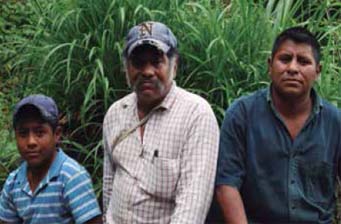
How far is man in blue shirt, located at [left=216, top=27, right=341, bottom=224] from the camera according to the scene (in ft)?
12.0

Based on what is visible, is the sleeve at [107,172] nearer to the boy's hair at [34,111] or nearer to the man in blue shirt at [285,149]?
the boy's hair at [34,111]

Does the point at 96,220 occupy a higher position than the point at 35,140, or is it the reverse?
the point at 35,140

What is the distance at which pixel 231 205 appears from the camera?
368 centimetres

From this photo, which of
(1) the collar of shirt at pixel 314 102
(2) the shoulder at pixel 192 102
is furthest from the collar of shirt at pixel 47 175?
(1) the collar of shirt at pixel 314 102

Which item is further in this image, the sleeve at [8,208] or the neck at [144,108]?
the sleeve at [8,208]

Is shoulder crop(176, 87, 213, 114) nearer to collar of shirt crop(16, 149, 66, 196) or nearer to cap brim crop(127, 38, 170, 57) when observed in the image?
cap brim crop(127, 38, 170, 57)

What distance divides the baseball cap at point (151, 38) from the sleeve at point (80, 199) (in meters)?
0.64

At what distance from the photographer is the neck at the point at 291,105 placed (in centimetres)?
373

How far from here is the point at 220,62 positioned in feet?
16.0

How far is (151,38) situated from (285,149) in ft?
2.66

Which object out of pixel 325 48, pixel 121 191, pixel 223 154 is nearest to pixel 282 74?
pixel 223 154

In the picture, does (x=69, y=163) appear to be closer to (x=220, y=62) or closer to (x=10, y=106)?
(x=220, y=62)

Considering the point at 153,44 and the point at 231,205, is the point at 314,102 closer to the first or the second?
the point at 231,205

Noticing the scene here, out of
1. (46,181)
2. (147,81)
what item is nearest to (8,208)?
(46,181)
